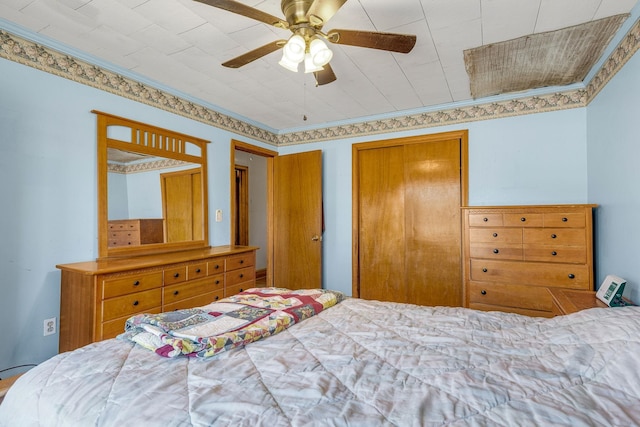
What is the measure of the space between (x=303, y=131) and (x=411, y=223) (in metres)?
1.90

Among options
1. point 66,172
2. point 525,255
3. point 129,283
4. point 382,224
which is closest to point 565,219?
point 525,255

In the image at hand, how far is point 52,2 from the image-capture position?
1807 millimetres

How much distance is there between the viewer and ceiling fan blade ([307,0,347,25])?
1.40m

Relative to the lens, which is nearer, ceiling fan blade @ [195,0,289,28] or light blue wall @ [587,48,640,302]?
ceiling fan blade @ [195,0,289,28]

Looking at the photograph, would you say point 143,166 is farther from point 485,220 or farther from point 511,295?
point 511,295

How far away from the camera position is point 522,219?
255cm

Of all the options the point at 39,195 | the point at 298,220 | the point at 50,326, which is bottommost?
the point at 50,326

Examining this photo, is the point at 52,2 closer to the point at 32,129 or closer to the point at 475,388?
the point at 32,129

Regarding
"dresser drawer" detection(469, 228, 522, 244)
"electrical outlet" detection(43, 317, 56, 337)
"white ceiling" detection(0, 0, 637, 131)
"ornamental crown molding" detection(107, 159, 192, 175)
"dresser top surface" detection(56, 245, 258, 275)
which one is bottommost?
"electrical outlet" detection(43, 317, 56, 337)

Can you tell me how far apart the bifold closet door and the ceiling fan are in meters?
2.00

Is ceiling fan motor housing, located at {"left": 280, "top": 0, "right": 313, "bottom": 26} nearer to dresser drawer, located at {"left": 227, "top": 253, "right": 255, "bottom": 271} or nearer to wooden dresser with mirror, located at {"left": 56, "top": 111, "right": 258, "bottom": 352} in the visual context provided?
wooden dresser with mirror, located at {"left": 56, "top": 111, "right": 258, "bottom": 352}

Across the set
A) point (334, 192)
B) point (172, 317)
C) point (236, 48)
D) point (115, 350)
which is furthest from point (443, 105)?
point (115, 350)

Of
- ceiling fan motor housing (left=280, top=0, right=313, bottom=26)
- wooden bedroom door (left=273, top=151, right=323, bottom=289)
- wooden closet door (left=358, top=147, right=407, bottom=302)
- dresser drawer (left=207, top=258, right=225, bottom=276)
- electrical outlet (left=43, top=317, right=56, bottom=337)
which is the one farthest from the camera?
wooden bedroom door (left=273, top=151, right=323, bottom=289)

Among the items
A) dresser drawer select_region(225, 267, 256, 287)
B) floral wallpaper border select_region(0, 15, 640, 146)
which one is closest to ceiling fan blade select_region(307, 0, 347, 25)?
floral wallpaper border select_region(0, 15, 640, 146)
